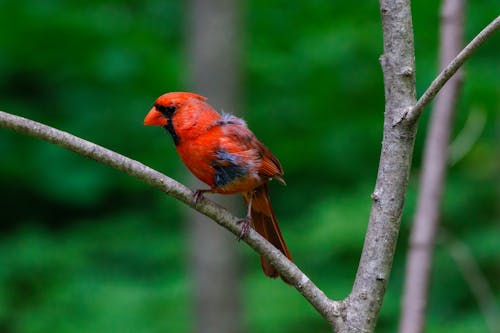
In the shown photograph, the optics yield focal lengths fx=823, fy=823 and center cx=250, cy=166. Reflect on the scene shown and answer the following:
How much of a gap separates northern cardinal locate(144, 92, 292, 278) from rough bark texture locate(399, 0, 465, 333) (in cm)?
54

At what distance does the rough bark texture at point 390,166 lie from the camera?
1.42 m

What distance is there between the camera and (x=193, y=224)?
16.7ft

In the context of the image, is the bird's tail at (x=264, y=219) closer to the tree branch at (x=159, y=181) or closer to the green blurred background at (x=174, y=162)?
the tree branch at (x=159, y=181)

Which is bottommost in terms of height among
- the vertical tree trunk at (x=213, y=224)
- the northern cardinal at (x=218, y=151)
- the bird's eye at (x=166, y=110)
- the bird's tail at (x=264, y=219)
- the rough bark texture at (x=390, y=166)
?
the rough bark texture at (x=390, y=166)

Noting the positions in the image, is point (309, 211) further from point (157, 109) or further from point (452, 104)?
point (452, 104)

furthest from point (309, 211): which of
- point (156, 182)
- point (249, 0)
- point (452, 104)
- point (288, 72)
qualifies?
point (156, 182)

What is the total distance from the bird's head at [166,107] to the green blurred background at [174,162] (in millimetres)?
2728

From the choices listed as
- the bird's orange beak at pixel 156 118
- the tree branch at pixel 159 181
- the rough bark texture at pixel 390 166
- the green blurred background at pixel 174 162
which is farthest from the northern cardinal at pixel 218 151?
the green blurred background at pixel 174 162

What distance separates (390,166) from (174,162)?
5.08 m

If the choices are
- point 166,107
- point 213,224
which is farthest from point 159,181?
point 213,224

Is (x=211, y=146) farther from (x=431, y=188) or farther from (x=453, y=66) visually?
(x=453, y=66)

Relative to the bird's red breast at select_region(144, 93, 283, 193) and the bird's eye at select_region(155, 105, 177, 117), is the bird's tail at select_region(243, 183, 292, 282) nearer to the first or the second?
the bird's red breast at select_region(144, 93, 283, 193)

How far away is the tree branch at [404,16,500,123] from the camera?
1376 mm

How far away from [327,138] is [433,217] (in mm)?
4492
